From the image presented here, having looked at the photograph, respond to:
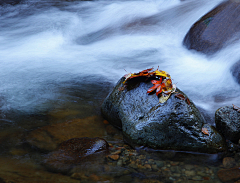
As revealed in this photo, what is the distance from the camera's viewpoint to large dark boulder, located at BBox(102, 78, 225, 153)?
3.32 meters

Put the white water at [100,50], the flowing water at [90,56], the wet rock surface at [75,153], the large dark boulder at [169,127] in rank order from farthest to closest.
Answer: the white water at [100,50], the flowing water at [90,56], the large dark boulder at [169,127], the wet rock surface at [75,153]

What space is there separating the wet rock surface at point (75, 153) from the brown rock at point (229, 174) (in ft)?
4.92

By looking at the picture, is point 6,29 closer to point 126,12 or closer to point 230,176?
point 126,12

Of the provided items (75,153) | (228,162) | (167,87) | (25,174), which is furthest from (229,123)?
(25,174)

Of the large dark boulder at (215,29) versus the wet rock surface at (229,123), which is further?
the large dark boulder at (215,29)

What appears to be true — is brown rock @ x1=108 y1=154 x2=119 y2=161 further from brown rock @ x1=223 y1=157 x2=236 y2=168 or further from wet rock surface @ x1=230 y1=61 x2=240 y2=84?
wet rock surface @ x1=230 y1=61 x2=240 y2=84

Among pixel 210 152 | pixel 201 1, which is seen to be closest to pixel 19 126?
pixel 210 152

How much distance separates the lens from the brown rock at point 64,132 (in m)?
3.48

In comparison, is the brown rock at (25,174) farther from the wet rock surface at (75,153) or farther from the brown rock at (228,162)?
the brown rock at (228,162)

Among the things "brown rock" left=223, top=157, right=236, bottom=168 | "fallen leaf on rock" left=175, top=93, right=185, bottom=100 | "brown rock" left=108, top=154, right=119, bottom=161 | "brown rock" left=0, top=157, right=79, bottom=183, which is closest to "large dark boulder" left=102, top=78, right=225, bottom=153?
"fallen leaf on rock" left=175, top=93, right=185, bottom=100

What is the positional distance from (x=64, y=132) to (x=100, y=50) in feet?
15.0

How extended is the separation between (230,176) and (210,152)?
433mm

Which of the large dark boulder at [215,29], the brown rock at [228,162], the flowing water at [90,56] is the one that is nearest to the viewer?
the brown rock at [228,162]

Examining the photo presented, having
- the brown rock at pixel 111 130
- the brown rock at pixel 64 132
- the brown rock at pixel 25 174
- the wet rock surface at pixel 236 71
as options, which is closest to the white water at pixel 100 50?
the wet rock surface at pixel 236 71
